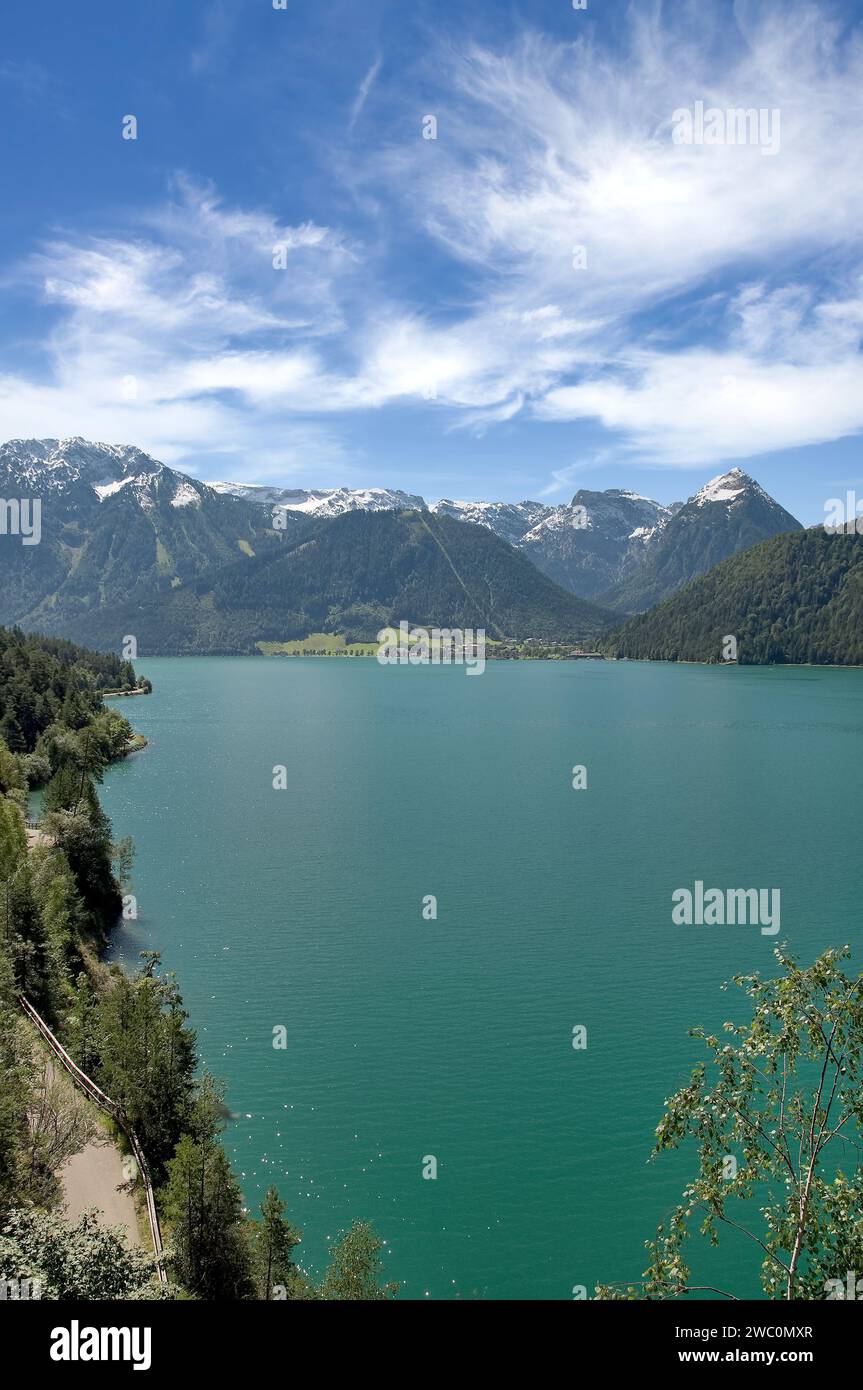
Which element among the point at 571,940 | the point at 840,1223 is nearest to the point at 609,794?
the point at 571,940

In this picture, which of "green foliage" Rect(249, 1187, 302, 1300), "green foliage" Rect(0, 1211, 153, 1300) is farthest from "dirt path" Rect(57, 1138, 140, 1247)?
Result: "green foliage" Rect(0, 1211, 153, 1300)

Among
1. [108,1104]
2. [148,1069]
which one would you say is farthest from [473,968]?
[108,1104]

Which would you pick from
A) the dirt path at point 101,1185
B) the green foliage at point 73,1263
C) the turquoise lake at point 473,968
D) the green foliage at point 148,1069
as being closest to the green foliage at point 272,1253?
the dirt path at point 101,1185

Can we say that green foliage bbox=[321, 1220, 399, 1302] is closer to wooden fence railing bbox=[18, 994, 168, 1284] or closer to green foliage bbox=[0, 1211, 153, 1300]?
wooden fence railing bbox=[18, 994, 168, 1284]

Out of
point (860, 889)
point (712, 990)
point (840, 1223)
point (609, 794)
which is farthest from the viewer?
point (609, 794)
